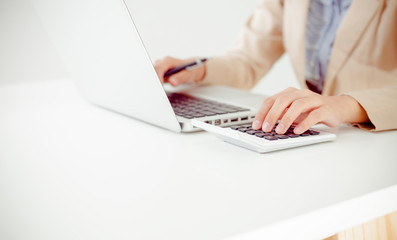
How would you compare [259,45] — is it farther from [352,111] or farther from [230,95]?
[352,111]

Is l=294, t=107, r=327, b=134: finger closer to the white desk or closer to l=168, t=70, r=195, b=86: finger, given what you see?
the white desk

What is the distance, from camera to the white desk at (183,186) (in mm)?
390

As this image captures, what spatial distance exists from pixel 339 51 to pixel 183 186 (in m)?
0.86

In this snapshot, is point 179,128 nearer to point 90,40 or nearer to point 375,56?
point 90,40

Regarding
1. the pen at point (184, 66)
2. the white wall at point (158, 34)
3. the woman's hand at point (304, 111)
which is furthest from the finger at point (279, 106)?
the white wall at point (158, 34)

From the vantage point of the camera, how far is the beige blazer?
1.06 meters

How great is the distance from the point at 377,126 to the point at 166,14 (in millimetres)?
2042

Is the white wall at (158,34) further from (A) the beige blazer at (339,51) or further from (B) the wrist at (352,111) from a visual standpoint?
(B) the wrist at (352,111)

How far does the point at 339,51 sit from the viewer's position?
1187 millimetres

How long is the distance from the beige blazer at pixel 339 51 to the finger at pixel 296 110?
0.10 meters

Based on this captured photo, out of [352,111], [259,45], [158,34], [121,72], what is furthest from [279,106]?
[158,34]

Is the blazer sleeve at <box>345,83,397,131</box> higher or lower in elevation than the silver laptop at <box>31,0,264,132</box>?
lower

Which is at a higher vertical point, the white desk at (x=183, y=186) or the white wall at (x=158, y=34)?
the white wall at (x=158, y=34)

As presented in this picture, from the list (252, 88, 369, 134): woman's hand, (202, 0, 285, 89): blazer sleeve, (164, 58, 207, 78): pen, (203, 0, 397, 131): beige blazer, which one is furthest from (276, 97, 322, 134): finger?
(202, 0, 285, 89): blazer sleeve
